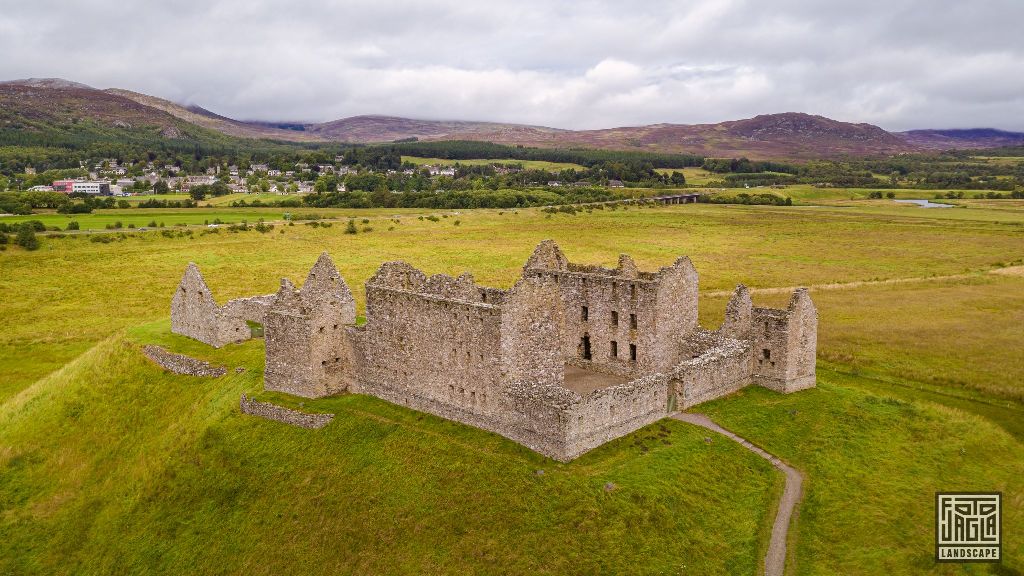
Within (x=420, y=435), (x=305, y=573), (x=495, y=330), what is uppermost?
(x=495, y=330)

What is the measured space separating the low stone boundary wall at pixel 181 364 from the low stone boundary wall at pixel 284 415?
8378 mm

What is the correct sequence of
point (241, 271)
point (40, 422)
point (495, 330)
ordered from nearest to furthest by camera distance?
point (495, 330)
point (40, 422)
point (241, 271)

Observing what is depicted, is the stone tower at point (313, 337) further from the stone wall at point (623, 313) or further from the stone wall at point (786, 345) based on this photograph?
the stone wall at point (786, 345)

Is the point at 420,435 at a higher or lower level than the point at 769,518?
higher

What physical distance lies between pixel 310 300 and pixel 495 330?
38.3 ft

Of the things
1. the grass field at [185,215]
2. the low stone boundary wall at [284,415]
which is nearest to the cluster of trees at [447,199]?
the grass field at [185,215]

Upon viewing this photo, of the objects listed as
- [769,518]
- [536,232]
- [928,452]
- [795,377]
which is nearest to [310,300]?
[769,518]

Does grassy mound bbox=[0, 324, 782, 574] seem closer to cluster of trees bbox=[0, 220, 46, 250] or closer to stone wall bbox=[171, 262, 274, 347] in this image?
stone wall bbox=[171, 262, 274, 347]

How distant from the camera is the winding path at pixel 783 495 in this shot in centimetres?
2819

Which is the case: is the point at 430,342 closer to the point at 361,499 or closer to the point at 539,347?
the point at 539,347

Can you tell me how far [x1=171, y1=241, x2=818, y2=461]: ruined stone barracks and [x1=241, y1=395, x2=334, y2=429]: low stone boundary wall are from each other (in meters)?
1.72

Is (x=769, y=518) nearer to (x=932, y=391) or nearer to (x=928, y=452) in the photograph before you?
(x=928, y=452)

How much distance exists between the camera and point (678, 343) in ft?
144

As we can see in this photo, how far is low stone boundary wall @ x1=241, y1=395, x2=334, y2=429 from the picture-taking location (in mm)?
37112
